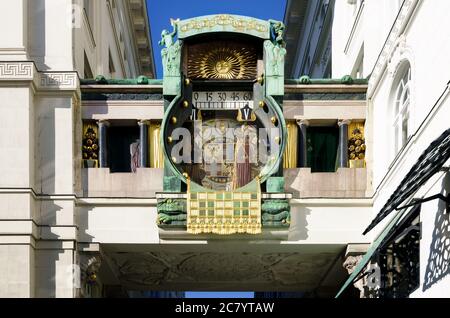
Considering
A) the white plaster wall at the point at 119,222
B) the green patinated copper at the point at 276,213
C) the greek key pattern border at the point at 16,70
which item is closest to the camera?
the greek key pattern border at the point at 16,70

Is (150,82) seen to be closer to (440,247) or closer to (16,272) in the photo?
(16,272)

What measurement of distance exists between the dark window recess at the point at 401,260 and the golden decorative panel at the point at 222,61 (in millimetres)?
6292

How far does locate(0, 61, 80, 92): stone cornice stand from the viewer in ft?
90.5

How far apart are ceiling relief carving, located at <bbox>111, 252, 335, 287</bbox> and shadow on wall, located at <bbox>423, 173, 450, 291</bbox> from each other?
7.99 metres

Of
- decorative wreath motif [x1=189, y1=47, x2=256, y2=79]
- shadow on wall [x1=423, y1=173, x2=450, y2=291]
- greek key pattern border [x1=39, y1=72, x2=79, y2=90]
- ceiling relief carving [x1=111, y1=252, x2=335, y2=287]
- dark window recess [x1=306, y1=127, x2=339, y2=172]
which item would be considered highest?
decorative wreath motif [x1=189, y1=47, x2=256, y2=79]

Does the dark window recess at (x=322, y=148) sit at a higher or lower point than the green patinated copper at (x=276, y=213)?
higher

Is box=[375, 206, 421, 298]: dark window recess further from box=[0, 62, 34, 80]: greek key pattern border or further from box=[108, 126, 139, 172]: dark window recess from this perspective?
box=[0, 62, 34, 80]: greek key pattern border

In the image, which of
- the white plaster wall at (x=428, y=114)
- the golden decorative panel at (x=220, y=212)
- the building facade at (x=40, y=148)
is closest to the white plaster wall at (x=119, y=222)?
the building facade at (x=40, y=148)

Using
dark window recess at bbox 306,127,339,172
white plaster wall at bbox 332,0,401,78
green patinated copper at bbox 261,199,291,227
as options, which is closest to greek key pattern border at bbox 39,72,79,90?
green patinated copper at bbox 261,199,291,227

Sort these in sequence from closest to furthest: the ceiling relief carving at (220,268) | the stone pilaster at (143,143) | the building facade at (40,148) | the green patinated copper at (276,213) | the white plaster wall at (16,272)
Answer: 1. the white plaster wall at (16,272)
2. the building facade at (40,148)
3. the green patinated copper at (276,213)
4. the stone pilaster at (143,143)
5. the ceiling relief carving at (220,268)

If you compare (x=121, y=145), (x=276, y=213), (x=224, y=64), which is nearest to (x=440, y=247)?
(x=276, y=213)

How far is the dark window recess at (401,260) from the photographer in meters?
23.7

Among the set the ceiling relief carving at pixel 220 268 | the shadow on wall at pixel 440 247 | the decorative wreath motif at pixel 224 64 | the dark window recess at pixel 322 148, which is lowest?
the ceiling relief carving at pixel 220 268

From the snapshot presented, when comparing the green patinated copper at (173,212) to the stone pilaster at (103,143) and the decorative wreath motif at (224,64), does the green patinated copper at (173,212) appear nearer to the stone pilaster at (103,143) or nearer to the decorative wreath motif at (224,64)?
the stone pilaster at (103,143)
